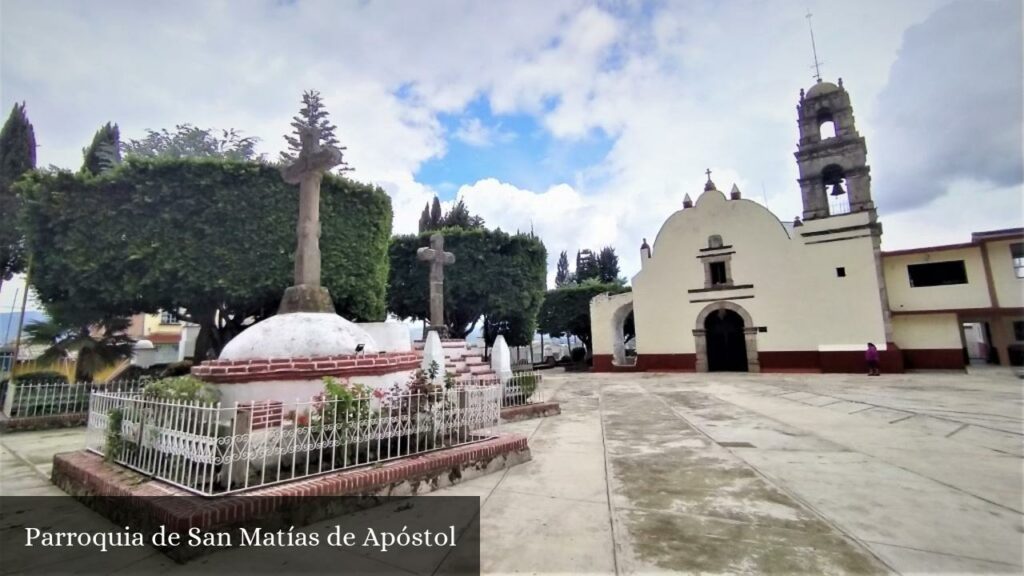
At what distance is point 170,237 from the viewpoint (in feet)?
35.7

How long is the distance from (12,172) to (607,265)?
130ft

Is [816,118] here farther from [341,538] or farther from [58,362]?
[58,362]

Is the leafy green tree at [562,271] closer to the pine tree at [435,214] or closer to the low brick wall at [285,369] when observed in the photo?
the pine tree at [435,214]

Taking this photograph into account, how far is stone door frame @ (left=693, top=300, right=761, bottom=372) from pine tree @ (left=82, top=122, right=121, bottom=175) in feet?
89.8

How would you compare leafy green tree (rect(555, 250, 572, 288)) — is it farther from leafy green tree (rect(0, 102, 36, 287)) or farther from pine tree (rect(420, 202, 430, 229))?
leafy green tree (rect(0, 102, 36, 287))

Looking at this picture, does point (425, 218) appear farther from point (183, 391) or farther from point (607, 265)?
point (183, 391)

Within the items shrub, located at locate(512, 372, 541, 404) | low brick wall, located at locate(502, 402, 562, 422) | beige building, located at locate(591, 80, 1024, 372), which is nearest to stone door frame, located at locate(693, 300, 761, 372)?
beige building, located at locate(591, 80, 1024, 372)

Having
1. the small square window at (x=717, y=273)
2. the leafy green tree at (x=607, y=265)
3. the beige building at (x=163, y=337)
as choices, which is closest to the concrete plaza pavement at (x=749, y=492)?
the small square window at (x=717, y=273)

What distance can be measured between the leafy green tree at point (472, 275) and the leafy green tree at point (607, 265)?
24680mm

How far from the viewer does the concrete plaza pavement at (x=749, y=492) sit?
3.02 metres

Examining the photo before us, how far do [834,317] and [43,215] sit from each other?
26.9 m

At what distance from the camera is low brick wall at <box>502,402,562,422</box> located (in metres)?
9.12

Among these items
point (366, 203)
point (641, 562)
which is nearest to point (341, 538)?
point (641, 562)

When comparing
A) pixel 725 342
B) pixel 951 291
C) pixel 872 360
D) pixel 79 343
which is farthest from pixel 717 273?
pixel 79 343
